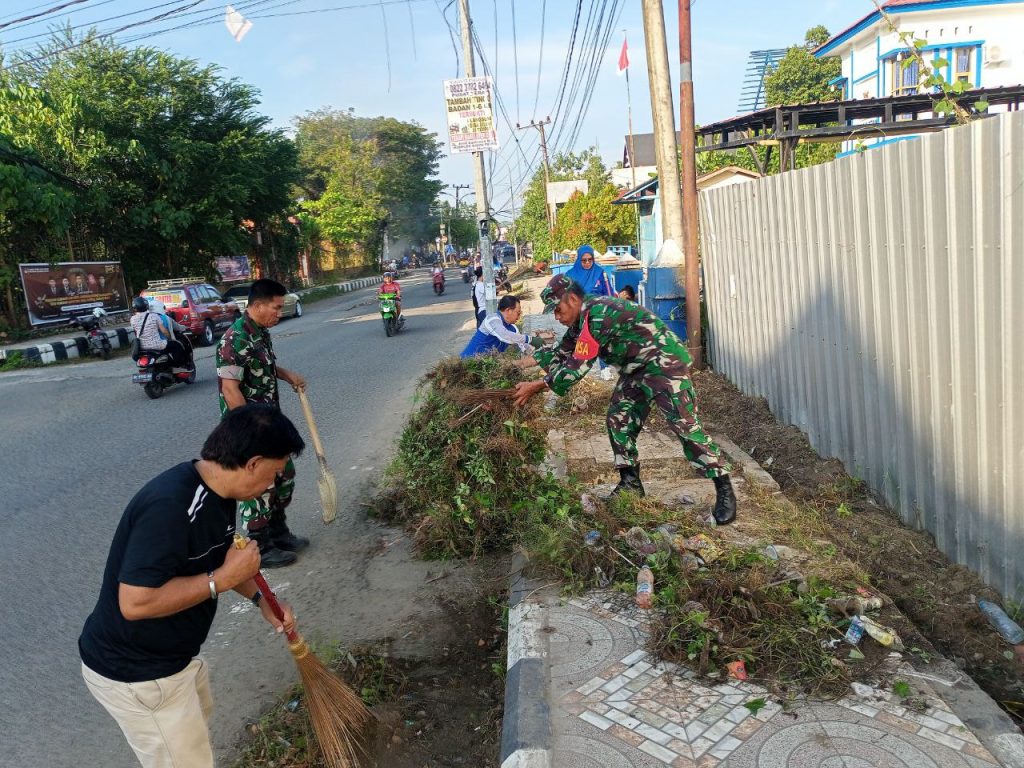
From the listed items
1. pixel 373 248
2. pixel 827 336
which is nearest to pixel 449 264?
pixel 373 248

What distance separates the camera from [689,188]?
8.52 meters

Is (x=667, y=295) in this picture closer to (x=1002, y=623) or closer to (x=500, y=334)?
(x=500, y=334)

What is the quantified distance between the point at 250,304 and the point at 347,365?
7.47 meters

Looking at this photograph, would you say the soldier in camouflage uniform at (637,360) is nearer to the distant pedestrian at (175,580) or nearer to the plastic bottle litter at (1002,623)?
the plastic bottle litter at (1002,623)

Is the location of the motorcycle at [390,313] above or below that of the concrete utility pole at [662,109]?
below

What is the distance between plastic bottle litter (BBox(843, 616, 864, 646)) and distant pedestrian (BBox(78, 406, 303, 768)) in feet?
7.28

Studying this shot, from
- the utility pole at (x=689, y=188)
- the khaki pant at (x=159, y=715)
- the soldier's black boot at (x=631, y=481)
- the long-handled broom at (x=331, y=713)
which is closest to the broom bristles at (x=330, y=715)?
the long-handled broom at (x=331, y=713)

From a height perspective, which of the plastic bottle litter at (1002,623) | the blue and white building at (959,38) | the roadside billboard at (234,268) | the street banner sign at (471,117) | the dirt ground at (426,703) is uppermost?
the blue and white building at (959,38)

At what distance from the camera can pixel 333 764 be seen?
271 cm

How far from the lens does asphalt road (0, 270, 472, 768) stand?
326cm

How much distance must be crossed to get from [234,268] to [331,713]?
31.3m

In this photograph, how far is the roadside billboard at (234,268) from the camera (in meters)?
30.8

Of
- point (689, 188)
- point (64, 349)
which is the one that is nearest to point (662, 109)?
A: point (689, 188)

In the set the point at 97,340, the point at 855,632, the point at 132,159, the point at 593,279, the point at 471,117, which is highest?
the point at 132,159
